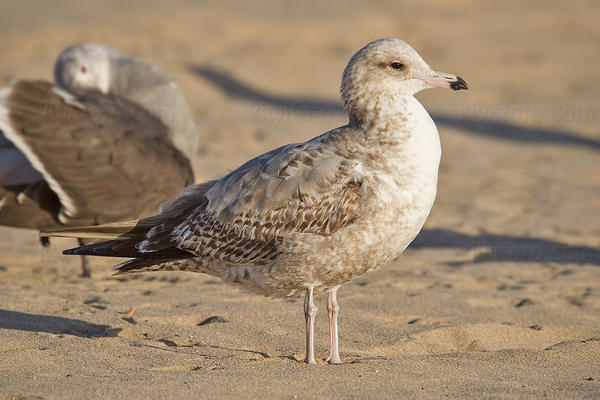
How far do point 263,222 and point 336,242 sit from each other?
1.60 ft

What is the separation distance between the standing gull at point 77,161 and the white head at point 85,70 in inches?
29.2

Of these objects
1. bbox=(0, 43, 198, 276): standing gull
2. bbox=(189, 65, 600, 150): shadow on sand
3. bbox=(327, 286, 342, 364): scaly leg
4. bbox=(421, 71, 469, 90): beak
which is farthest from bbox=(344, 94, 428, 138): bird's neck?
bbox=(189, 65, 600, 150): shadow on sand

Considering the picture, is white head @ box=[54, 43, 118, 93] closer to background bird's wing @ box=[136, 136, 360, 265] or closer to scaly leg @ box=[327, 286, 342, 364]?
background bird's wing @ box=[136, 136, 360, 265]

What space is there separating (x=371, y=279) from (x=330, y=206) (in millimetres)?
2791

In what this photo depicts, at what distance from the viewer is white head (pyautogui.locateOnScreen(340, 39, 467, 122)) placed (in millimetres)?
5070

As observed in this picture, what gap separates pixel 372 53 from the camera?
5.10 metres

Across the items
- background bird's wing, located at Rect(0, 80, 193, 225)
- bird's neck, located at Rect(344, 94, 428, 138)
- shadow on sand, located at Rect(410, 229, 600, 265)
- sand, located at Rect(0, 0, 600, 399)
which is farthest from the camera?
shadow on sand, located at Rect(410, 229, 600, 265)

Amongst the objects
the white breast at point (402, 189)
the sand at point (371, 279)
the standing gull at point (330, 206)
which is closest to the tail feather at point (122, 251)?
the standing gull at point (330, 206)

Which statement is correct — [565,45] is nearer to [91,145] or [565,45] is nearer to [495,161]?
[495,161]

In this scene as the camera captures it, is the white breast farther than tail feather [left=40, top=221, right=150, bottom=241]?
No

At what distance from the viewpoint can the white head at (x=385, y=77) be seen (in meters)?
5.07

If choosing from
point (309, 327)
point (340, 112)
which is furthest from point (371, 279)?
point (340, 112)

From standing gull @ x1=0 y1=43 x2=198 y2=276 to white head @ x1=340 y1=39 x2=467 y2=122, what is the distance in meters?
3.08

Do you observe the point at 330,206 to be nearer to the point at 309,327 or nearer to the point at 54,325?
the point at 309,327
